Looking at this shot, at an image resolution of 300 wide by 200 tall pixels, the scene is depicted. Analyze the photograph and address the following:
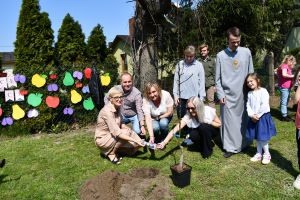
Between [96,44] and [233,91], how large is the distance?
15007 millimetres

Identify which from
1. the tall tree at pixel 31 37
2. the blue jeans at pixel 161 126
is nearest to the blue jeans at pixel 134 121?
the blue jeans at pixel 161 126

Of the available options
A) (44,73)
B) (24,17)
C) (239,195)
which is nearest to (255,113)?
(239,195)

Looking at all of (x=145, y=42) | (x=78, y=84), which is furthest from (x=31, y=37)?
(x=145, y=42)

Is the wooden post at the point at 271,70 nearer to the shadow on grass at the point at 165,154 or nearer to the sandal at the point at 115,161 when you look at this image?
the shadow on grass at the point at 165,154

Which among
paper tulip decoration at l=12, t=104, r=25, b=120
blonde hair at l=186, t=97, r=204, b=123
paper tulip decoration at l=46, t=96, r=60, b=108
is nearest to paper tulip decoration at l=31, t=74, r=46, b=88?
paper tulip decoration at l=46, t=96, r=60, b=108

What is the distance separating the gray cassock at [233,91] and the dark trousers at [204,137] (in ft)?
0.88

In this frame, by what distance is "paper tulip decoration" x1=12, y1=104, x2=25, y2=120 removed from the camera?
698cm

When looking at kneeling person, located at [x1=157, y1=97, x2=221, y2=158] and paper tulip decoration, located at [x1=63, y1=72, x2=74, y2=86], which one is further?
paper tulip decoration, located at [x1=63, y1=72, x2=74, y2=86]

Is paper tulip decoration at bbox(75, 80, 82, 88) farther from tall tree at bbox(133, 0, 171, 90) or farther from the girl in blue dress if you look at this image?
the girl in blue dress

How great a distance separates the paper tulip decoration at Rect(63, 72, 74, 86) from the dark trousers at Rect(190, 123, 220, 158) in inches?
127

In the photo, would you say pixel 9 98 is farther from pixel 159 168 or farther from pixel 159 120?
pixel 159 168

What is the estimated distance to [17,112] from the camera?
7004mm

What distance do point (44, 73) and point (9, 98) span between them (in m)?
0.86

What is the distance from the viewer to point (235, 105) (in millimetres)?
5070
